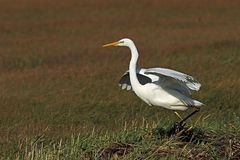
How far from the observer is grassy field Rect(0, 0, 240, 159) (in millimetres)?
9414

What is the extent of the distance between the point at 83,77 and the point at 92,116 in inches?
155

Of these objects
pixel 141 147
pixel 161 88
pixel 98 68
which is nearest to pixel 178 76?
pixel 161 88

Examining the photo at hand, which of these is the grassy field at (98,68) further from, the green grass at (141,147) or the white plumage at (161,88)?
the white plumage at (161,88)

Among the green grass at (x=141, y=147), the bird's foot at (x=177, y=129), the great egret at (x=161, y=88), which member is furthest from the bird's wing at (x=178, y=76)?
the green grass at (x=141, y=147)

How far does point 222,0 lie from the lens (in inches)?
1550

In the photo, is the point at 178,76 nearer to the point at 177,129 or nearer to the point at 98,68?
the point at 177,129

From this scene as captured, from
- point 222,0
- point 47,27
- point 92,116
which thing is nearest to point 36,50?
point 47,27

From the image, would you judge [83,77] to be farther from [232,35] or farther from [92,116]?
[232,35]

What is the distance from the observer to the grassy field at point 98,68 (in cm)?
941

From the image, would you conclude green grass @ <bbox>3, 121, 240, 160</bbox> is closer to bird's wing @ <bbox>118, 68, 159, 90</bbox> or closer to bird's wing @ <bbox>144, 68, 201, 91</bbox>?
bird's wing @ <bbox>144, 68, 201, 91</bbox>

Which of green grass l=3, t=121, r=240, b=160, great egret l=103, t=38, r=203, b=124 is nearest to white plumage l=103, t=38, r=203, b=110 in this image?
great egret l=103, t=38, r=203, b=124

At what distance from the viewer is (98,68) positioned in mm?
18625

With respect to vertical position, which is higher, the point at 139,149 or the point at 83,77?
the point at 139,149

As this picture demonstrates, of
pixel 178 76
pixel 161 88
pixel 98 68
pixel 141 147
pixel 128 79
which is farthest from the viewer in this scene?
pixel 98 68
